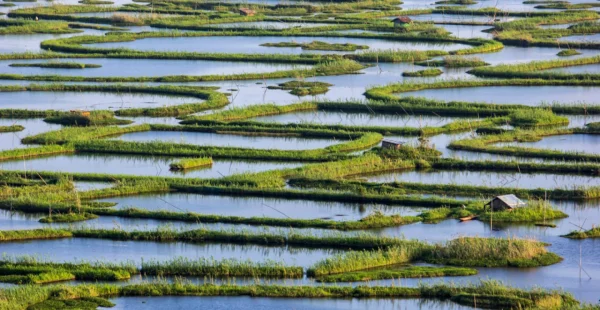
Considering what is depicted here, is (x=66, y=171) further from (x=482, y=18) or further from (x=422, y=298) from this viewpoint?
(x=482, y=18)

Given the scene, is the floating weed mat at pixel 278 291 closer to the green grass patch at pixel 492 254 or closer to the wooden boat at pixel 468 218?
the green grass patch at pixel 492 254

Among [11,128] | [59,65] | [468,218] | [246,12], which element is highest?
[246,12]

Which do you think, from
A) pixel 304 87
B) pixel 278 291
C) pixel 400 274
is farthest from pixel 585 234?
pixel 304 87

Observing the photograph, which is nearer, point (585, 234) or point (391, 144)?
point (585, 234)

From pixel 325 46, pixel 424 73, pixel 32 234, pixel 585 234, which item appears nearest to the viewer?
pixel 585 234

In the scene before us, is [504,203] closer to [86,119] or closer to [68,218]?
[68,218]

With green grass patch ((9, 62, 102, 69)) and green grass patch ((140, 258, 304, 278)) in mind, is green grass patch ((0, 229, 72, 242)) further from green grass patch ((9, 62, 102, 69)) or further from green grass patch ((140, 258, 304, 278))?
green grass patch ((9, 62, 102, 69))
